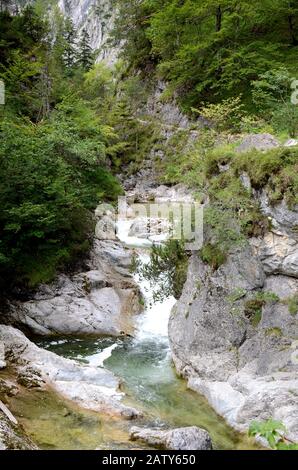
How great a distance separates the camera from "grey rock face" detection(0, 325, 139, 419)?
347 inches

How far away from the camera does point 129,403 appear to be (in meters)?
9.22

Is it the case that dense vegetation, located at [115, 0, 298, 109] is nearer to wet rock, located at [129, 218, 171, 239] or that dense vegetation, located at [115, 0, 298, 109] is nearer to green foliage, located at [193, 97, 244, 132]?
green foliage, located at [193, 97, 244, 132]

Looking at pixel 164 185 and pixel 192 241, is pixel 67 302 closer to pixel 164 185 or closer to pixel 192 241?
pixel 192 241

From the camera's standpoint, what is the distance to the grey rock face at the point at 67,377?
8812mm

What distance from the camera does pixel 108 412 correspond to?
853 centimetres

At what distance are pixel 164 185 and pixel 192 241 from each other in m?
19.5

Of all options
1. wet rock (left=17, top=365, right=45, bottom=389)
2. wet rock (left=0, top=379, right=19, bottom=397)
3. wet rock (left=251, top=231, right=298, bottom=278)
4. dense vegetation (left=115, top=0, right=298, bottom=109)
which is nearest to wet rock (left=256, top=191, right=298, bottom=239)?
wet rock (left=251, top=231, right=298, bottom=278)

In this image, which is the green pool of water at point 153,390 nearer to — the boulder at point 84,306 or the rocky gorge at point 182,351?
the rocky gorge at point 182,351

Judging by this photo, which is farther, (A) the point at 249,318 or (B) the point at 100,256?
(B) the point at 100,256

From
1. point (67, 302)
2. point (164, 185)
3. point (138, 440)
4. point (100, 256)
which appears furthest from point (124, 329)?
point (164, 185)

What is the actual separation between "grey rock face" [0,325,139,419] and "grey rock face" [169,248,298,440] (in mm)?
2002

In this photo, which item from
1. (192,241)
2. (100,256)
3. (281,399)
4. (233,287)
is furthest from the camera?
(100,256)

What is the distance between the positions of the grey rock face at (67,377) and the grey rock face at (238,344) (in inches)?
78.8

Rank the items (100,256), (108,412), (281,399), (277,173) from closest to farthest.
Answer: (281,399) → (108,412) → (277,173) → (100,256)
